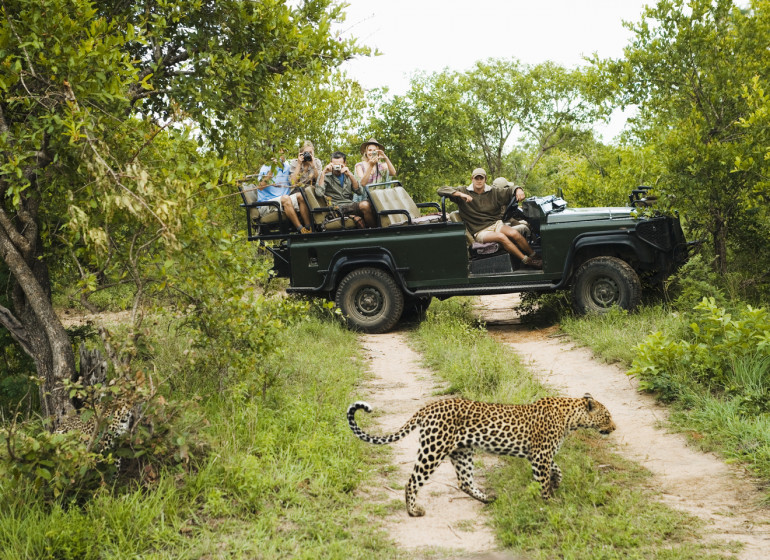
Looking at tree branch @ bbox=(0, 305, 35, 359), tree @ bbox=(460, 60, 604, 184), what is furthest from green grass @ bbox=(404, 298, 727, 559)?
tree @ bbox=(460, 60, 604, 184)

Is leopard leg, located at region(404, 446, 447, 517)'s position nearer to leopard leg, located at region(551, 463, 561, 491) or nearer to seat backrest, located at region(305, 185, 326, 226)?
leopard leg, located at region(551, 463, 561, 491)

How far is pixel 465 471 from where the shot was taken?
536 centimetres

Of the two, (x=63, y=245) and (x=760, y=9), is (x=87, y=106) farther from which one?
(x=760, y=9)

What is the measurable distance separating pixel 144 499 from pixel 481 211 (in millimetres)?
7563

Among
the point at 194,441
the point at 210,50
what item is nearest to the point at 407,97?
the point at 210,50

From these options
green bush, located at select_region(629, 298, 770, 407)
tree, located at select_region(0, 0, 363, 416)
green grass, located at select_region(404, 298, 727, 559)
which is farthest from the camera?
green bush, located at select_region(629, 298, 770, 407)

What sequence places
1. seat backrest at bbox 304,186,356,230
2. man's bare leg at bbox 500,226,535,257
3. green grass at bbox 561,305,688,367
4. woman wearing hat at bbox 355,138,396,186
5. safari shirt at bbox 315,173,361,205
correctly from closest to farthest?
1. green grass at bbox 561,305,688,367
2. man's bare leg at bbox 500,226,535,257
3. seat backrest at bbox 304,186,356,230
4. safari shirt at bbox 315,173,361,205
5. woman wearing hat at bbox 355,138,396,186

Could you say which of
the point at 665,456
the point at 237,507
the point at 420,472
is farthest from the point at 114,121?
the point at 665,456

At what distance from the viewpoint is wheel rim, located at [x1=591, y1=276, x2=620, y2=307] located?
10945 mm

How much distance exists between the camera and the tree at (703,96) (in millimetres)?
9805

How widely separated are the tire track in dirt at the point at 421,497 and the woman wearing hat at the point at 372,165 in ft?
14.9

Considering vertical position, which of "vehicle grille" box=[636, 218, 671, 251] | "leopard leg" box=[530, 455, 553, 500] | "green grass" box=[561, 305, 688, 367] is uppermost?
"vehicle grille" box=[636, 218, 671, 251]

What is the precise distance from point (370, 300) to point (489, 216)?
208 centimetres

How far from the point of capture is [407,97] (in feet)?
66.6
